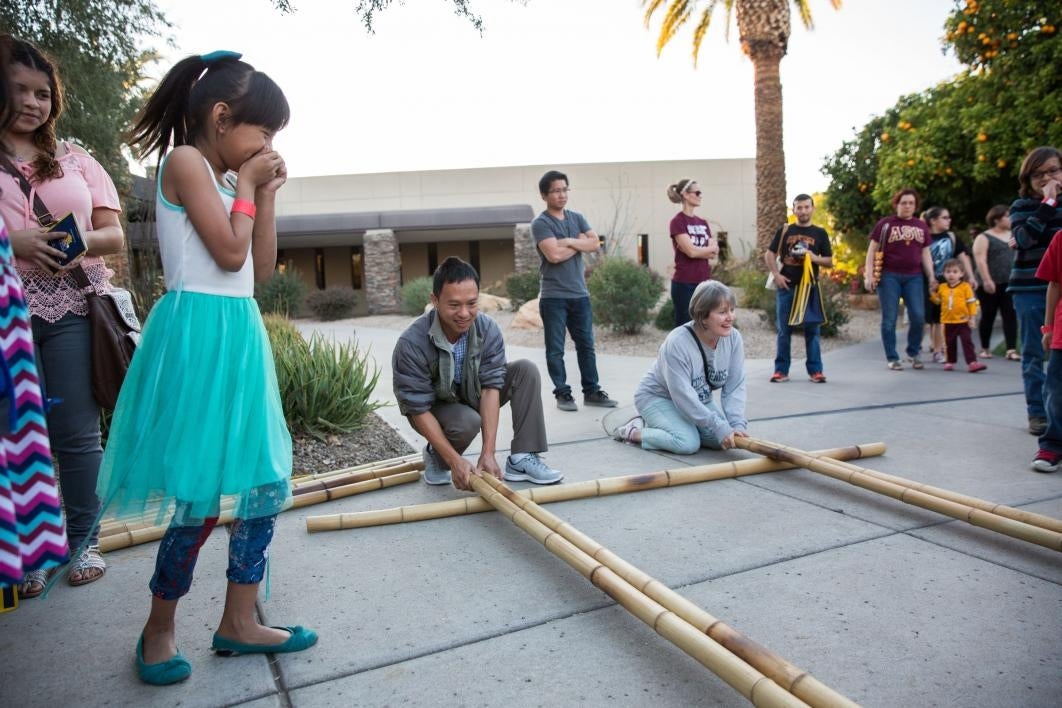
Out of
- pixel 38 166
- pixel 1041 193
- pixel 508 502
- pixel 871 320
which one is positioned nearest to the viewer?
pixel 38 166

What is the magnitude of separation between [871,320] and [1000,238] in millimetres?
5306

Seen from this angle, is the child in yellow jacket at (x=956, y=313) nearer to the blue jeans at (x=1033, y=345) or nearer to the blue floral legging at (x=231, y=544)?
the blue jeans at (x=1033, y=345)

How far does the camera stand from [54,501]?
5.22 ft

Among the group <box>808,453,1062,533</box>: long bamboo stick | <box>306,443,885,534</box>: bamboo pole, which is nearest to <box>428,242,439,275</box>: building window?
<box>306,443,885,534</box>: bamboo pole

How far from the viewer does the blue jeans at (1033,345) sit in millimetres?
4695

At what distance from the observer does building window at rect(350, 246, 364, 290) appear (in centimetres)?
2680

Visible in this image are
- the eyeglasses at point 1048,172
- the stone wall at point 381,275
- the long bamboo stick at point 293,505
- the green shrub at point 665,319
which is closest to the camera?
the long bamboo stick at point 293,505

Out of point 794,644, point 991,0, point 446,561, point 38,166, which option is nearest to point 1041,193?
point 794,644

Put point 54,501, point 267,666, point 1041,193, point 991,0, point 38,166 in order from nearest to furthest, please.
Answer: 1. point 54,501
2. point 267,666
3. point 38,166
4. point 1041,193
5. point 991,0

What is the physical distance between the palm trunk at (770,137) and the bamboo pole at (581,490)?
1065 cm

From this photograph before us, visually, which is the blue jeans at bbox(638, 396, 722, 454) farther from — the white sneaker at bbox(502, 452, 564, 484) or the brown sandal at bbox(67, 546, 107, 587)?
the brown sandal at bbox(67, 546, 107, 587)

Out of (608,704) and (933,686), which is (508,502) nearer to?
(608,704)

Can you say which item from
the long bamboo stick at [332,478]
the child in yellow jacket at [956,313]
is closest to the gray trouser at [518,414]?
the long bamboo stick at [332,478]

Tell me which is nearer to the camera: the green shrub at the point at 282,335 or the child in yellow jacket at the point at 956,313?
the green shrub at the point at 282,335
